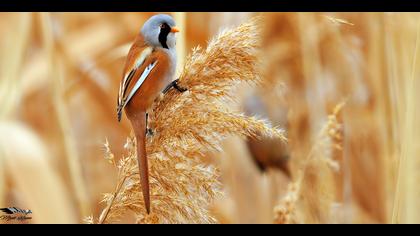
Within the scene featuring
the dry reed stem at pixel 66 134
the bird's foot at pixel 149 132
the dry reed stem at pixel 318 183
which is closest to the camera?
the bird's foot at pixel 149 132

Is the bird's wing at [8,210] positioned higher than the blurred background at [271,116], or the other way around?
the blurred background at [271,116]

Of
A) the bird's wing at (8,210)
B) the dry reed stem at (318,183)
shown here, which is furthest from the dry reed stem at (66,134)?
the dry reed stem at (318,183)

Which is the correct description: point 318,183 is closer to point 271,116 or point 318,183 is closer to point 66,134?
point 271,116

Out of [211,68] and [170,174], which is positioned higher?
[211,68]

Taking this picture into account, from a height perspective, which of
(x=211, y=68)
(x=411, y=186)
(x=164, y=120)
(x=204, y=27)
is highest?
(x=204, y=27)

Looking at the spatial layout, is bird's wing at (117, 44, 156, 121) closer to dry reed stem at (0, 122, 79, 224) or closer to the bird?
the bird

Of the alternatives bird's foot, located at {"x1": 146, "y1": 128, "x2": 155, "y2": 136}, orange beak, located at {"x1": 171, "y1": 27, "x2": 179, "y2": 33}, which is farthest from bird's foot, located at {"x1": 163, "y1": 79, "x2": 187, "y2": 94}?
orange beak, located at {"x1": 171, "y1": 27, "x2": 179, "y2": 33}

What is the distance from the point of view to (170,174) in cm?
128

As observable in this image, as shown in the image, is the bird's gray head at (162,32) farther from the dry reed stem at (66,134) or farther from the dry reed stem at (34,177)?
the dry reed stem at (34,177)

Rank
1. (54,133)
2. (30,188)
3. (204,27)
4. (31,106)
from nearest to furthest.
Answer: (30,188) → (204,27) → (54,133) → (31,106)

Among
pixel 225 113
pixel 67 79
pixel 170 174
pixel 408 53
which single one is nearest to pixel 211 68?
pixel 225 113

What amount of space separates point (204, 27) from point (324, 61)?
525 millimetres

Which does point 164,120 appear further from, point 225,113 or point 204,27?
point 204,27

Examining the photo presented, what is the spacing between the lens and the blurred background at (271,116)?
1563mm
